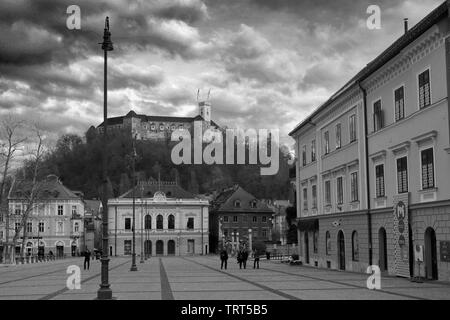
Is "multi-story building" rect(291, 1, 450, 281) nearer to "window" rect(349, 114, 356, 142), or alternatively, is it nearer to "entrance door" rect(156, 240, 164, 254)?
"window" rect(349, 114, 356, 142)

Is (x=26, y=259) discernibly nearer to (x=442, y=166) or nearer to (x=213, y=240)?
(x=213, y=240)

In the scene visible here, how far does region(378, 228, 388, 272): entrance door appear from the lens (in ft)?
113

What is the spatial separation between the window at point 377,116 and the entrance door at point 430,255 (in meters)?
7.82

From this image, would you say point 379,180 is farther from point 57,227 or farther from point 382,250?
point 57,227

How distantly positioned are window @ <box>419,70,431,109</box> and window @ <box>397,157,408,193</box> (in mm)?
3161

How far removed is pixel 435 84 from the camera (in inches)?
1086

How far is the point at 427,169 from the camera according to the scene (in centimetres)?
2877

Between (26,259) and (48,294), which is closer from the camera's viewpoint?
(48,294)

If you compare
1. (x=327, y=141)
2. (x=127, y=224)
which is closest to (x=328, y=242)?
(x=327, y=141)

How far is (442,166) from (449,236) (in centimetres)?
288

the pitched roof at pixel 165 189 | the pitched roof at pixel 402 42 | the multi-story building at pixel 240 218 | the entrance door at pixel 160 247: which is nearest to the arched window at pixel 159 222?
the entrance door at pixel 160 247

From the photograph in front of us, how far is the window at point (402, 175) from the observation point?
31.2m

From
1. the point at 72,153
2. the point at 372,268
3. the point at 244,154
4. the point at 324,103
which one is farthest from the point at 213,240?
the point at 372,268

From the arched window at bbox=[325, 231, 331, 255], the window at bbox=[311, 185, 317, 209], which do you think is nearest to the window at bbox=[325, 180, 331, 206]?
the arched window at bbox=[325, 231, 331, 255]
